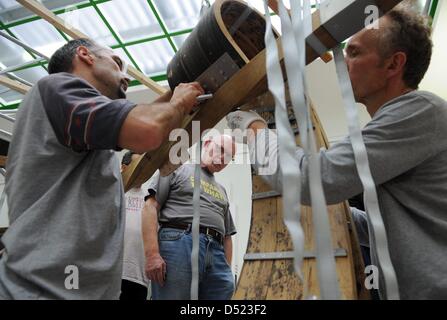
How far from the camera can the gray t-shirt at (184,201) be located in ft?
5.57

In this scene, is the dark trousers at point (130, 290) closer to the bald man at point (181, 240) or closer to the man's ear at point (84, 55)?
the bald man at point (181, 240)

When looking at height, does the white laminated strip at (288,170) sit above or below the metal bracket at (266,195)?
below

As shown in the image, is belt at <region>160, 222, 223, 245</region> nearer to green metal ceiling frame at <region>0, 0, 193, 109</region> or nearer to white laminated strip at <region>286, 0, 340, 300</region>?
white laminated strip at <region>286, 0, 340, 300</region>

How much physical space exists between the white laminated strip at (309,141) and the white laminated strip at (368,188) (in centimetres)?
8

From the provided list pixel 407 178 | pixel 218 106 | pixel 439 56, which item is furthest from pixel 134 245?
pixel 439 56

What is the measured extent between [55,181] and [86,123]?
136 millimetres

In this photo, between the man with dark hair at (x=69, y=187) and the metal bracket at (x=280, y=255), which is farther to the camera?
the metal bracket at (x=280, y=255)

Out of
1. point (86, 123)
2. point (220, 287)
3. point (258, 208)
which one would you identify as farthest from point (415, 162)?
point (220, 287)

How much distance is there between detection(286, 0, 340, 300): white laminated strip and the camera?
18.5 inches

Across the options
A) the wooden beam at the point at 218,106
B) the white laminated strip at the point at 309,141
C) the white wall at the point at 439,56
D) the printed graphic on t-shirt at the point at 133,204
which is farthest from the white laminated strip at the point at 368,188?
the white wall at the point at 439,56

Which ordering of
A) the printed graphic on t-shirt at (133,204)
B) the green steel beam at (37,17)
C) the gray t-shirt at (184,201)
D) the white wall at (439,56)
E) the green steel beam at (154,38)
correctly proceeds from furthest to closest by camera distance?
the green steel beam at (154,38) → the green steel beam at (37,17) → the white wall at (439,56) → the printed graphic on t-shirt at (133,204) → the gray t-shirt at (184,201)

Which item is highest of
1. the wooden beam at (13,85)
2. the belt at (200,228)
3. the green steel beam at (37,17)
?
the green steel beam at (37,17)

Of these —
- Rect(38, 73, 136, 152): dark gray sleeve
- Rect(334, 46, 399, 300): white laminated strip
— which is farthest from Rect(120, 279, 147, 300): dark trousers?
Rect(334, 46, 399, 300): white laminated strip
